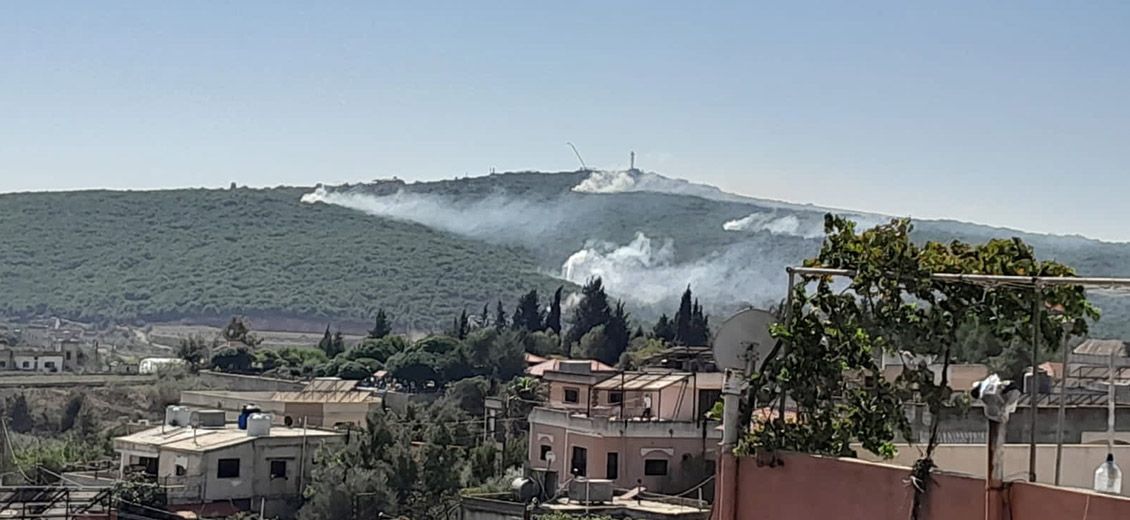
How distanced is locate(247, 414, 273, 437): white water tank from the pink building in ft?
22.8

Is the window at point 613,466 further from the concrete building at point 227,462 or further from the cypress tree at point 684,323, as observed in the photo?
the cypress tree at point 684,323

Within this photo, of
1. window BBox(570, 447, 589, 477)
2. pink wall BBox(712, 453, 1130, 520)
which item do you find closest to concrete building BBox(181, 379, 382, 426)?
window BBox(570, 447, 589, 477)

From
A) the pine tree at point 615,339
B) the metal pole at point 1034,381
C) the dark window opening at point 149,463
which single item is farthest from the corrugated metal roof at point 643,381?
the pine tree at point 615,339

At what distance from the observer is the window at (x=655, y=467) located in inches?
1465

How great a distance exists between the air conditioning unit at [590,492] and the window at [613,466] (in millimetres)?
7629

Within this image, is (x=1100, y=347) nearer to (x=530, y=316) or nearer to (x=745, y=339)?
(x=745, y=339)

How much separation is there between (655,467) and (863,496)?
30161 mm

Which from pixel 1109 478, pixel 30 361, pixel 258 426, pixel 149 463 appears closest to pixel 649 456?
pixel 258 426

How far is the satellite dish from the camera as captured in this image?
8.38m

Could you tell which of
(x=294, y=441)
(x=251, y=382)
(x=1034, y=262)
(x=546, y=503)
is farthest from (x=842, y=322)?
(x=251, y=382)

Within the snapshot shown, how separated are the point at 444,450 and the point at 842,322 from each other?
33.9m

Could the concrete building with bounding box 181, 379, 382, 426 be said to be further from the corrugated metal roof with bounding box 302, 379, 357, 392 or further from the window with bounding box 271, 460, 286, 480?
the window with bounding box 271, 460, 286, 480

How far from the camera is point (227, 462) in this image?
40344mm

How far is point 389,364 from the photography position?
87.8m
